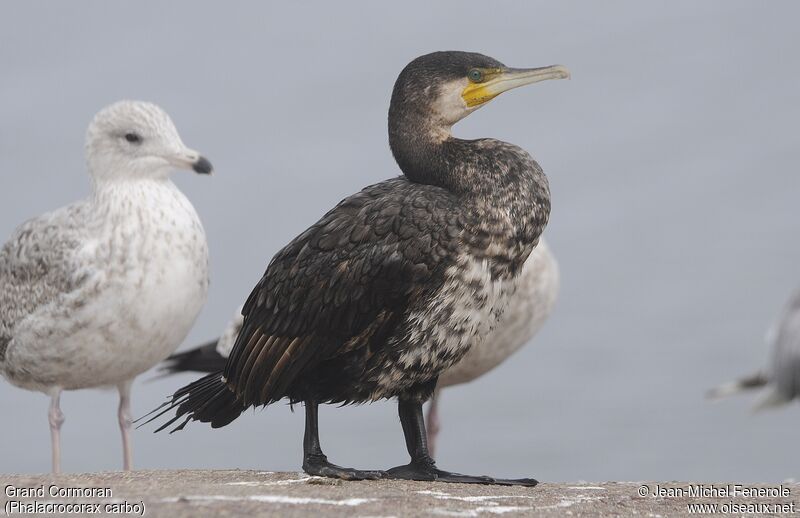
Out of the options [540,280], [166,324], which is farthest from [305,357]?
[540,280]

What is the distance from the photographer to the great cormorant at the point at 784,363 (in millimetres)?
8047

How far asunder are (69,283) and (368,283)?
3.81 meters

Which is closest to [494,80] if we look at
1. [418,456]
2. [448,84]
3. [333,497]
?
[448,84]

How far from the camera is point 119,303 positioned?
880cm

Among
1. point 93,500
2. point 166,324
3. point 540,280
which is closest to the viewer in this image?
point 93,500

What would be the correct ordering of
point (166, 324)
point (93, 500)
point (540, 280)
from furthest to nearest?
point (540, 280) < point (166, 324) < point (93, 500)

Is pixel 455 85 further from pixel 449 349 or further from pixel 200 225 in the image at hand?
pixel 200 225

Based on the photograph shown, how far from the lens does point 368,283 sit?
5.83 metres

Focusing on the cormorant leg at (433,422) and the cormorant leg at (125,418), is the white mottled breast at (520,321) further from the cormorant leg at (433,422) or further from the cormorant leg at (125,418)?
the cormorant leg at (125,418)

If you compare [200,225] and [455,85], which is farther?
[200,225]

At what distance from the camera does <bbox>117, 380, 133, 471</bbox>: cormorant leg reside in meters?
9.55

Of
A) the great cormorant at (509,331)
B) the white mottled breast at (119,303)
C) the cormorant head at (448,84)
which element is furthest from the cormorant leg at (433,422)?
the cormorant head at (448,84)

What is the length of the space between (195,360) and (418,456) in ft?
15.3

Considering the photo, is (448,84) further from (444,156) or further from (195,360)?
(195,360)
